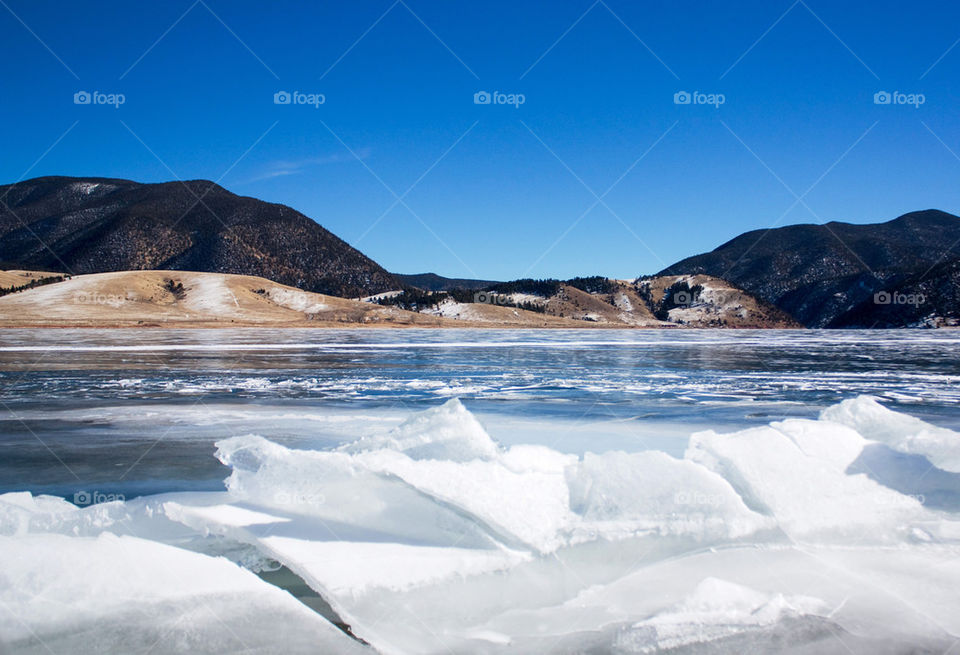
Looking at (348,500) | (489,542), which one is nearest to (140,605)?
(348,500)

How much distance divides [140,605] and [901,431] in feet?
21.0

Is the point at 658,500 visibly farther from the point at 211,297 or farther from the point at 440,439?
the point at 211,297

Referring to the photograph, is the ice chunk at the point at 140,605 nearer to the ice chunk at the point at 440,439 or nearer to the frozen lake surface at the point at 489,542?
the frozen lake surface at the point at 489,542

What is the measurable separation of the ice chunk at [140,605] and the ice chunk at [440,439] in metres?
1.90

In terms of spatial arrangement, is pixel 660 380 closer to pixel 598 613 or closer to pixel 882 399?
pixel 882 399

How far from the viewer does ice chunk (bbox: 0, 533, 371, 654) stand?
3.02 meters

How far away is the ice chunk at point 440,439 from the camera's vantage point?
5211 mm

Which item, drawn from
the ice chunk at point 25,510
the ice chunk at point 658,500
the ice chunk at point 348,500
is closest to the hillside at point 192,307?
the ice chunk at point 25,510

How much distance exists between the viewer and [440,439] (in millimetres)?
5480

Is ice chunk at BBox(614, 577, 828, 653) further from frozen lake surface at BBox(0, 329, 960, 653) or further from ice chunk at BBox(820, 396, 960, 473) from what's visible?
ice chunk at BBox(820, 396, 960, 473)

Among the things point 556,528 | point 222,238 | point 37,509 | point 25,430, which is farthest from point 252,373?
point 222,238

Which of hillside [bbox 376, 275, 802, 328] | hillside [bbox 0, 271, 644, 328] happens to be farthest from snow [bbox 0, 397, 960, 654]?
hillside [bbox 376, 275, 802, 328]

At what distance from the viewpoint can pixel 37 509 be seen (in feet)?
14.9

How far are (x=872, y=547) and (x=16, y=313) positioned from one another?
70.1 meters
